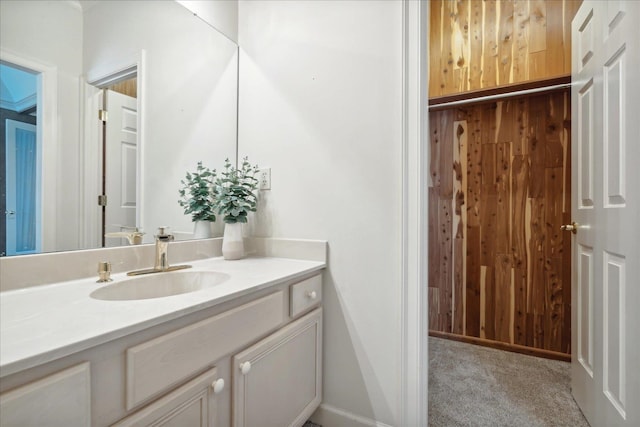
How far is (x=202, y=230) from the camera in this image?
57.2 inches

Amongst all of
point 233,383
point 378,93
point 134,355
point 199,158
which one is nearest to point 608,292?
point 378,93

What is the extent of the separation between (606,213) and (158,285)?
1.77 m

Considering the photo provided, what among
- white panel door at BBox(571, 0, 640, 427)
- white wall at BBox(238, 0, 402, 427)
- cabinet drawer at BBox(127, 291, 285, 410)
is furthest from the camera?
white wall at BBox(238, 0, 402, 427)

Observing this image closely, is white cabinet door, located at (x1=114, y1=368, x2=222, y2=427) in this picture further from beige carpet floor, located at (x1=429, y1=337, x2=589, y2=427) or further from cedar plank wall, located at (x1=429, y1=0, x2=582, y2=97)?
cedar plank wall, located at (x1=429, y1=0, x2=582, y2=97)

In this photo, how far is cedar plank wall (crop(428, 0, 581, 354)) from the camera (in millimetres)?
2014

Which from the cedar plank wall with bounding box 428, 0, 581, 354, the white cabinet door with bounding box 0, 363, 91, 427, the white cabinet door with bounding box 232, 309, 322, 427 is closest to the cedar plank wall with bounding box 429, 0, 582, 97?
the cedar plank wall with bounding box 428, 0, 581, 354

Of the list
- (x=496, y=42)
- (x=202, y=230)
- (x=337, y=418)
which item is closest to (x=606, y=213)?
(x=337, y=418)

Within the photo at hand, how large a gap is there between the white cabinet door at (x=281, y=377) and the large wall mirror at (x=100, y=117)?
67 centimetres

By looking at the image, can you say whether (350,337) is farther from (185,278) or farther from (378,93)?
(378,93)

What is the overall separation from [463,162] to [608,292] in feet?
4.31

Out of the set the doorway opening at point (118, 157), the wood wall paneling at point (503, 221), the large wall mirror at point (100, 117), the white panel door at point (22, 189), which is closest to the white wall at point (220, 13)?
the large wall mirror at point (100, 117)

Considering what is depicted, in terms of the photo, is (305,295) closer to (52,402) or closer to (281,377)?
(281,377)

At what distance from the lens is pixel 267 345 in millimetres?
1000

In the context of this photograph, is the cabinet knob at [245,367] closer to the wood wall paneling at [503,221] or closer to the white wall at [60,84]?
the white wall at [60,84]
